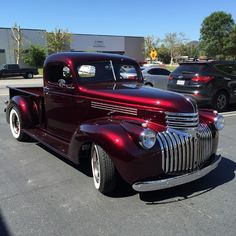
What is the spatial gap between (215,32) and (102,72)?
6338 cm

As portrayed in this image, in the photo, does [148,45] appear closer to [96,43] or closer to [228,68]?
[96,43]

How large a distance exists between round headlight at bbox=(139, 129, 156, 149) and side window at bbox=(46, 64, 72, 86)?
2151 mm

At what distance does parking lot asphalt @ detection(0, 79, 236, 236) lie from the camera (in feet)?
12.9

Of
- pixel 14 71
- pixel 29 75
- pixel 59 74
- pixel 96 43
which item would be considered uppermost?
pixel 96 43

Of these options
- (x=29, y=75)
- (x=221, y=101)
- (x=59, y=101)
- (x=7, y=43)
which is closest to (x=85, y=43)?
(x=7, y=43)

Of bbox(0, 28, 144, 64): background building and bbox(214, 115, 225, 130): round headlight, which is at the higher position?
bbox(0, 28, 144, 64): background building

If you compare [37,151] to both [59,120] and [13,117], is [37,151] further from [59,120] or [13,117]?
[13,117]

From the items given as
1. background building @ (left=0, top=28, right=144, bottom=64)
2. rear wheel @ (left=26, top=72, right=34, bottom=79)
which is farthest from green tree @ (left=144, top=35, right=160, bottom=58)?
rear wheel @ (left=26, top=72, right=34, bottom=79)

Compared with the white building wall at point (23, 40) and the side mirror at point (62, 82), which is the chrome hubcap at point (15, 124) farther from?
the white building wall at point (23, 40)

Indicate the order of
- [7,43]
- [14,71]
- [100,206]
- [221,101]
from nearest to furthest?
1. [100,206]
2. [221,101]
3. [14,71]
4. [7,43]

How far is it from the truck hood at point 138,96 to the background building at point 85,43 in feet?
171

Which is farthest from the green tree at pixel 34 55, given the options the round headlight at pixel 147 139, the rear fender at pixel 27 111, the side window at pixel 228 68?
the round headlight at pixel 147 139

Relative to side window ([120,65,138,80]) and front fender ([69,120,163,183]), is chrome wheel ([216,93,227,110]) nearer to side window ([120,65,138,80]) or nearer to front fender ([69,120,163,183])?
side window ([120,65,138,80])

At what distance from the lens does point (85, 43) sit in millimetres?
63344
